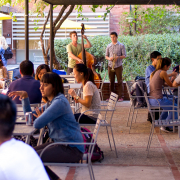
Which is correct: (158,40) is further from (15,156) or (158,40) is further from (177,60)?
(15,156)

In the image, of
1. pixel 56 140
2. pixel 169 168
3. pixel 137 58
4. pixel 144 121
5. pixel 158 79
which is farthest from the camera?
pixel 137 58

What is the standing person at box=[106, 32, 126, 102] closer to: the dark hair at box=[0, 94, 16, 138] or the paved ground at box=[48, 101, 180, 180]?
the paved ground at box=[48, 101, 180, 180]

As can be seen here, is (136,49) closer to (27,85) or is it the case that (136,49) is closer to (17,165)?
(27,85)

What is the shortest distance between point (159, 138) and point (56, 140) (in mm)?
2779

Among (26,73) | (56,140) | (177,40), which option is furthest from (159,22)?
(56,140)

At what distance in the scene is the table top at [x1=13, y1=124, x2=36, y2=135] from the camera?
8.83 feet

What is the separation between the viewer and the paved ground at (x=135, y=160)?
143 inches

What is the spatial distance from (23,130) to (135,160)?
73.7 inches

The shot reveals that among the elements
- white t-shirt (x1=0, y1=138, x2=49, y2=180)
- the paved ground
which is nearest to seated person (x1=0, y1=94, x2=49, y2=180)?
white t-shirt (x1=0, y1=138, x2=49, y2=180)

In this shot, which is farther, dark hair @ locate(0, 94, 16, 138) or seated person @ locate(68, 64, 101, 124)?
seated person @ locate(68, 64, 101, 124)

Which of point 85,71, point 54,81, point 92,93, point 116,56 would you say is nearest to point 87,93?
point 92,93

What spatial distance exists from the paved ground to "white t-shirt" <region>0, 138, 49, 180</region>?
243 cm

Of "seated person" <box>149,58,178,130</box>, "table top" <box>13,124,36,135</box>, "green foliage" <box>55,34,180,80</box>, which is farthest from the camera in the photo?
"green foliage" <box>55,34,180,80</box>

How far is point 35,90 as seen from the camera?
4199 millimetres
